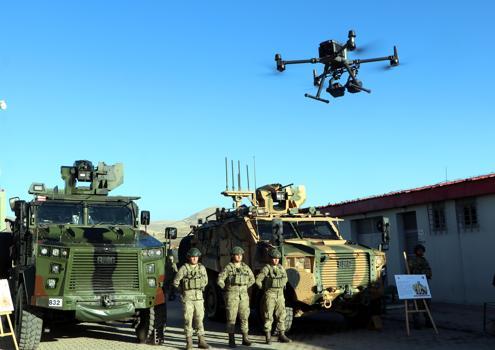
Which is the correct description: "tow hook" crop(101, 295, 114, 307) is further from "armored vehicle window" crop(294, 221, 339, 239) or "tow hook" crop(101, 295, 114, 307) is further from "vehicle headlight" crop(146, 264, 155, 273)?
"armored vehicle window" crop(294, 221, 339, 239)

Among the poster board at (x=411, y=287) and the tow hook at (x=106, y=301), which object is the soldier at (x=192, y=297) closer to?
the tow hook at (x=106, y=301)

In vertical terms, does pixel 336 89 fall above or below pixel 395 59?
below

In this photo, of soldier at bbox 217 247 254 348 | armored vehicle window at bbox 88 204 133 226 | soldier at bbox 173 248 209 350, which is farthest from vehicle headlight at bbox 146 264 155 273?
armored vehicle window at bbox 88 204 133 226

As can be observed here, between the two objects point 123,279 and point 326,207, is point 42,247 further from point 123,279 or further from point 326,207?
point 326,207

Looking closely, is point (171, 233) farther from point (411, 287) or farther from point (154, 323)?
point (411, 287)

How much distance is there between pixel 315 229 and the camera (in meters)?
11.7

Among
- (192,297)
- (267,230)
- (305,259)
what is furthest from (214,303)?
(192,297)

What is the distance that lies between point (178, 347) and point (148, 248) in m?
1.70

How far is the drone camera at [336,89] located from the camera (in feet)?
44.5

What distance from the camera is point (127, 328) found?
1155cm

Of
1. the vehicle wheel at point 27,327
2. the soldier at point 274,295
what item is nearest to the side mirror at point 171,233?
the soldier at point 274,295

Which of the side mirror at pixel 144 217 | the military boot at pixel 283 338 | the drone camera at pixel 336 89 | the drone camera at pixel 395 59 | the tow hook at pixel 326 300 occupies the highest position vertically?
the drone camera at pixel 395 59

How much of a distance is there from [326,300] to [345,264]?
80cm

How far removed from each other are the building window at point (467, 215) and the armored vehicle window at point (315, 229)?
4664 millimetres
